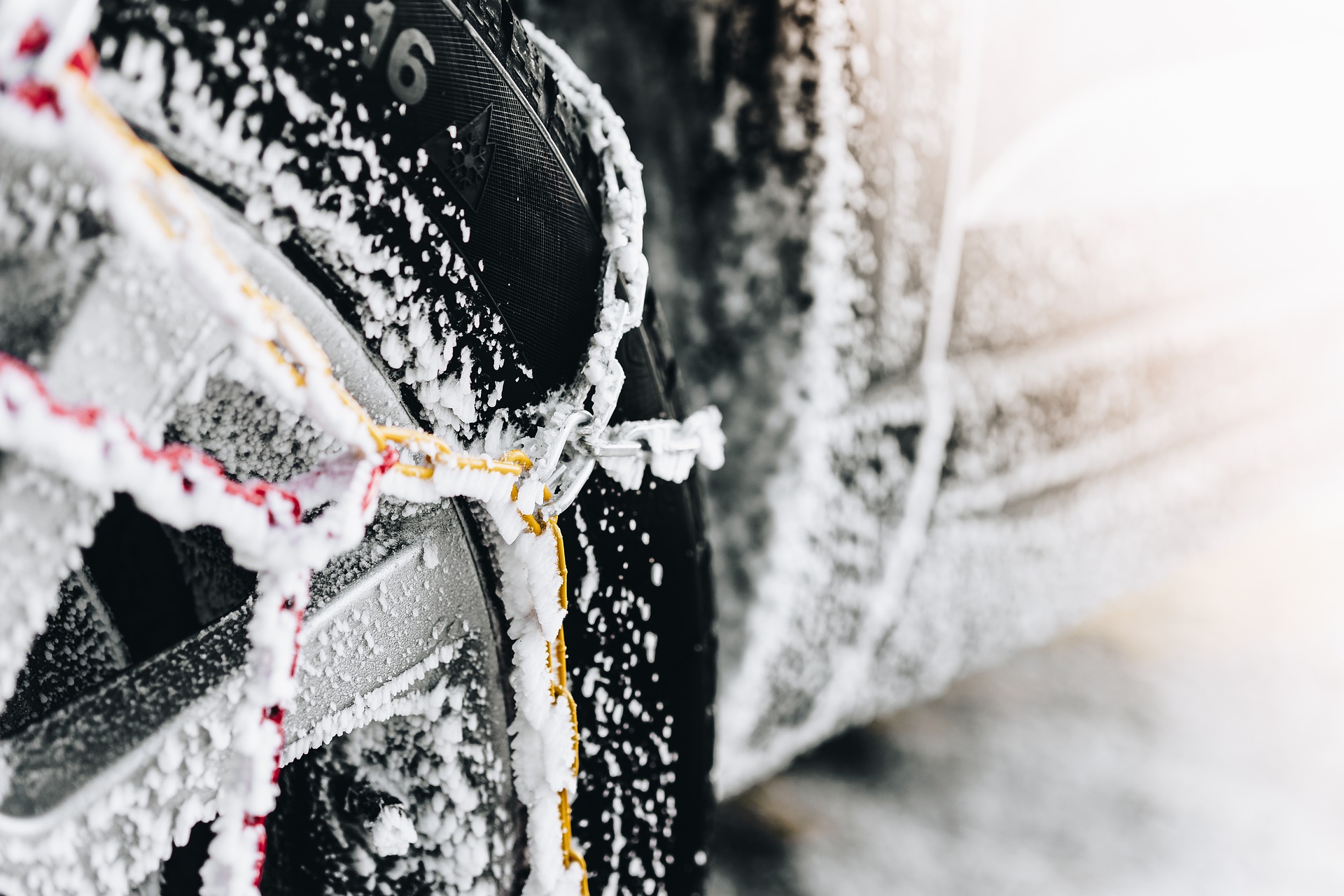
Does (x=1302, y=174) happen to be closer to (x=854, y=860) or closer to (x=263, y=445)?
(x=854, y=860)

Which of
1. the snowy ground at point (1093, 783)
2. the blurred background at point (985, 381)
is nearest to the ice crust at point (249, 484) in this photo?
the blurred background at point (985, 381)

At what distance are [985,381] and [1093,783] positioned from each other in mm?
836

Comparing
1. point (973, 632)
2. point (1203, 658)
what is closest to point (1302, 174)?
point (973, 632)

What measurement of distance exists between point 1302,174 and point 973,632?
29.9 inches

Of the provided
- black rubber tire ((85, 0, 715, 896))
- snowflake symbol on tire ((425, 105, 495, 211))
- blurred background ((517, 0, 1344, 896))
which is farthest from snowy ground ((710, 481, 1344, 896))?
snowflake symbol on tire ((425, 105, 495, 211))

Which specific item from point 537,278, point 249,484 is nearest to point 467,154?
point 537,278

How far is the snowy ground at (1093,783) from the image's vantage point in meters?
1.25

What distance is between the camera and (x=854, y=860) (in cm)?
125

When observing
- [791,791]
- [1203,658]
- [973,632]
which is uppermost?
[973,632]

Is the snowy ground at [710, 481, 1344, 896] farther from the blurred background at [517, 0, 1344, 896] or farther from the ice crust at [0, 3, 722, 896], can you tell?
the ice crust at [0, 3, 722, 896]

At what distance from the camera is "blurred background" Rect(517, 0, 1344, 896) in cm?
77

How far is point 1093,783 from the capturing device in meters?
1.44

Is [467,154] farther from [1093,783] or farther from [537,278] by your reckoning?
[1093,783]

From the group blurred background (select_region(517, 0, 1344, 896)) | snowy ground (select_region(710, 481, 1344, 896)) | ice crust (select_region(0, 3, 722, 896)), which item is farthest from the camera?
snowy ground (select_region(710, 481, 1344, 896))
